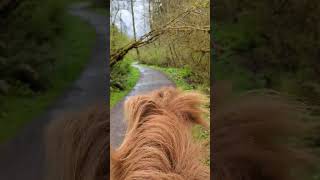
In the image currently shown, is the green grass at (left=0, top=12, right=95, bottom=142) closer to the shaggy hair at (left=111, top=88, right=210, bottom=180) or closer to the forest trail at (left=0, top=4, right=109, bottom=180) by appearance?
the forest trail at (left=0, top=4, right=109, bottom=180)

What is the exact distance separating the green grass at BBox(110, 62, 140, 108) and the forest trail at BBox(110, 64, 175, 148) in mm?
15

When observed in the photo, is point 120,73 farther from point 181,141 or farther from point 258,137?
point 258,137

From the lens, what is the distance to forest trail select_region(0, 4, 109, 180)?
2.15m

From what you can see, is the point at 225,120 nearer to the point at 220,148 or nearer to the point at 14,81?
the point at 220,148

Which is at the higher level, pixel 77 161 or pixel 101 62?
pixel 101 62

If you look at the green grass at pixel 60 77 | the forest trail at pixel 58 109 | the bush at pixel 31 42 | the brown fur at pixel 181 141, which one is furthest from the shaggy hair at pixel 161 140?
the bush at pixel 31 42

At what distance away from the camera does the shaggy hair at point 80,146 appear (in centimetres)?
222

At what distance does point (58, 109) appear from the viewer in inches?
87.9

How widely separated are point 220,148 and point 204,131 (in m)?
0.11

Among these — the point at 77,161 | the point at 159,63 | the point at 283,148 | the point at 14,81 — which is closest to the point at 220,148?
the point at 283,148

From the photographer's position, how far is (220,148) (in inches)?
92.0

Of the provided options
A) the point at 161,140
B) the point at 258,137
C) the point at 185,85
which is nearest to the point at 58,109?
the point at 161,140

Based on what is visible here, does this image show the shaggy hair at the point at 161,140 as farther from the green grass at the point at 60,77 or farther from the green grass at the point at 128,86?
the green grass at the point at 60,77

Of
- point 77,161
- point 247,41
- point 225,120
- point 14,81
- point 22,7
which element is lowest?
point 77,161
